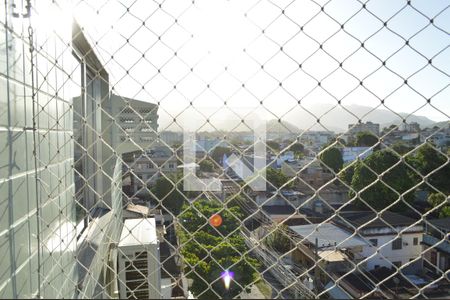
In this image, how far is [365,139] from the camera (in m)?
1.02

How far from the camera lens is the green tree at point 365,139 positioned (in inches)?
37.4

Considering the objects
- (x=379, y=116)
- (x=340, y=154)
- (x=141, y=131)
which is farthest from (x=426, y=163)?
(x=141, y=131)

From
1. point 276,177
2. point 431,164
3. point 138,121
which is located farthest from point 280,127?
point 138,121

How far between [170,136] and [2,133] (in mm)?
480

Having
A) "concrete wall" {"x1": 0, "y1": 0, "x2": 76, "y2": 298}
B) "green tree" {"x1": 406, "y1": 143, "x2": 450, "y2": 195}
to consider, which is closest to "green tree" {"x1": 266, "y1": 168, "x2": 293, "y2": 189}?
"green tree" {"x1": 406, "y1": 143, "x2": 450, "y2": 195}

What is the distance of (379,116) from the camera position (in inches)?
33.5

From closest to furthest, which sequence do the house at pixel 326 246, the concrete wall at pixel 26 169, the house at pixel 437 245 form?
the concrete wall at pixel 26 169 → the house at pixel 437 245 → the house at pixel 326 246

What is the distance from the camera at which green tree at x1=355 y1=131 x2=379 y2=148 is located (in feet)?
3.12

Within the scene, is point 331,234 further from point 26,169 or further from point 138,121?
point 26,169

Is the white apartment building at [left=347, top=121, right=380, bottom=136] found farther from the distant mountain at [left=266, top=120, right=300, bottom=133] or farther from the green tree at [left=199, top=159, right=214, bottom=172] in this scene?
the green tree at [left=199, top=159, right=214, bottom=172]

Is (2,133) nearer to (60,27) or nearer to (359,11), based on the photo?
(60,27)

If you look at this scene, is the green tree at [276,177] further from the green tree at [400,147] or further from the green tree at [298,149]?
the green tree at [400,147]

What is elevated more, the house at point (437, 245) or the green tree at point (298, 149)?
the green tree at point (298, 149)

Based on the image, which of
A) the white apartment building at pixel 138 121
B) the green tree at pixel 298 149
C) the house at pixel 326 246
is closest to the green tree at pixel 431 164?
the green tree at pixel 298 149
